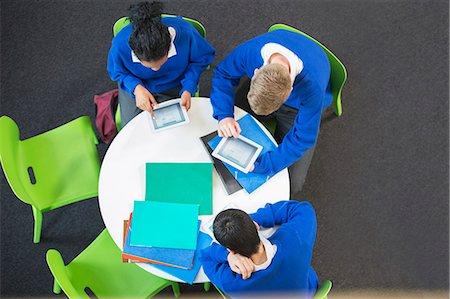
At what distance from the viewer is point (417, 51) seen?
3.74 metres

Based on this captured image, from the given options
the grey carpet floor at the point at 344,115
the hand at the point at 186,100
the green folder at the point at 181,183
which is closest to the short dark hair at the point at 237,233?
the green folder at the point at 181,183

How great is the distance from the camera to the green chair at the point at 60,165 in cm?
263

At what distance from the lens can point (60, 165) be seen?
277 centimetres

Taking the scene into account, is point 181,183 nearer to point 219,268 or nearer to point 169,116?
point 169,116

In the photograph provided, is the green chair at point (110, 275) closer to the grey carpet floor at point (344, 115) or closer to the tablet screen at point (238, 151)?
the grey carpet floor at point (344, 115)

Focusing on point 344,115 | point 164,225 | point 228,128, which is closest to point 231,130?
point 228,128

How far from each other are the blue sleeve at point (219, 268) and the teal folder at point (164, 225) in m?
0.12

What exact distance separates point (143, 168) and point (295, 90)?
95 centimetres

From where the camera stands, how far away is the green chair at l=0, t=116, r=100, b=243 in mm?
2629

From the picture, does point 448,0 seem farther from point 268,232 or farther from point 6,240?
point 6,240

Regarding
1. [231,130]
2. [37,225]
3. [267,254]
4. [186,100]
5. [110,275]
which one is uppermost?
[186,100]

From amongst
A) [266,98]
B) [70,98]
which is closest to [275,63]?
[266,98]

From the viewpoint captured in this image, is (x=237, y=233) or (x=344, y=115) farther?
(x=344, y=115)

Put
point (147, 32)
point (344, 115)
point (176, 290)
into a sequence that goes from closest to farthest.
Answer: point (147, 32) → point (176, 290) → point (344, 115)
